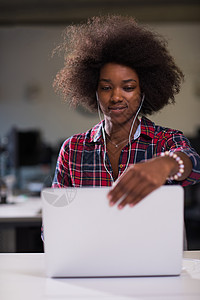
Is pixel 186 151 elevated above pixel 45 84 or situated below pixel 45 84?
below

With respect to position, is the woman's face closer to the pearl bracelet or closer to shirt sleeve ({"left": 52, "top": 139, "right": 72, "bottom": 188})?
shirt sleeve ({"left": 52, "top": 139, "right": 72, "bottom": 188})

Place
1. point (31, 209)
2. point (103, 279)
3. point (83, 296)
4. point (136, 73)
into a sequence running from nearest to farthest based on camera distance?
1. point (83, 296)
2. point (103, 279)
3. point (136, 73)
4. point (31, 209)

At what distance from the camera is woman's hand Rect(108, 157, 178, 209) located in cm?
98

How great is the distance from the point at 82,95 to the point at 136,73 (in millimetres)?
328

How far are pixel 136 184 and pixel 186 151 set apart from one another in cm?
39

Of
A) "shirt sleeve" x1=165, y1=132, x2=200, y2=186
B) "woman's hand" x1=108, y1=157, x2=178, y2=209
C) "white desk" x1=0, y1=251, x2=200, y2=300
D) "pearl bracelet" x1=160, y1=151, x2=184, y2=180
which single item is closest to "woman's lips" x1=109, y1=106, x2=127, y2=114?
"shirt sleeve" x1=165, y1=132, x2=200, y2=186

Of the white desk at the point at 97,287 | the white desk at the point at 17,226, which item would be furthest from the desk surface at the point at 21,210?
the white desk at the point at 97,287

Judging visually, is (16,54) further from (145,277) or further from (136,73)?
(145,277)

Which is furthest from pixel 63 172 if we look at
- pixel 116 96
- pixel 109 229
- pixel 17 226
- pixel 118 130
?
pixel 17 226

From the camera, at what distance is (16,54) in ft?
17.9

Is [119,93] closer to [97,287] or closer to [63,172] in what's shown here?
[63,172]

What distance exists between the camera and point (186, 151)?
4.32 feet

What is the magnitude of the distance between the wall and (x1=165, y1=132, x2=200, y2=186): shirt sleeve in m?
3.86

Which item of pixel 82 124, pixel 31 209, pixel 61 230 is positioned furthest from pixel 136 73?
pixel 82 124
